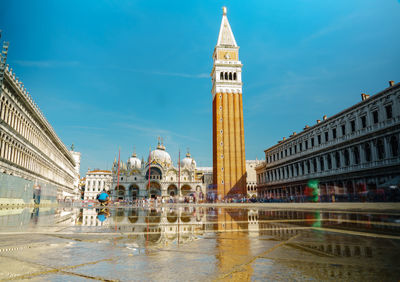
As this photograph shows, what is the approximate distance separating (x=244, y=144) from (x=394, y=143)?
34.5m

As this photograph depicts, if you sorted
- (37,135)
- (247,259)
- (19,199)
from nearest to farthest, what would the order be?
(247,259) < (19,199) < (37,135)

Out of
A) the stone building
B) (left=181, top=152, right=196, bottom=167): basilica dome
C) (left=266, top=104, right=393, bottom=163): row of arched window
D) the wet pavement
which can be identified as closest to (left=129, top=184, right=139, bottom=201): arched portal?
(left=181, top=152, right=196, bottom=167): basilica dome

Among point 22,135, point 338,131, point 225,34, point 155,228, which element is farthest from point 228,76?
point 155,228

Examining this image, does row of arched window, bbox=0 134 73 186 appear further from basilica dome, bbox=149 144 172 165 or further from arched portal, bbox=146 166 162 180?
basilica dome, bbox=149 144 172 165

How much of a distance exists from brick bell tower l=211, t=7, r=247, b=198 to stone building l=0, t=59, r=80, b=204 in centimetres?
3226

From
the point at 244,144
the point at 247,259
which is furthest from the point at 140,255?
the point at 244,144

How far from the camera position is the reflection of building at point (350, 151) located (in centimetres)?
2723

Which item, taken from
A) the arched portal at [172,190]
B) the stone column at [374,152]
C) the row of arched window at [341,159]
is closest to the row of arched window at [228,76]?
the row of arched window at [341,159]

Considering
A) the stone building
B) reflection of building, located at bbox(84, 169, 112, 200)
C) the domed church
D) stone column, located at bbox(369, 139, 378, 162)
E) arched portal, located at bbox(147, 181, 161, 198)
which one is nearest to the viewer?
the stone building

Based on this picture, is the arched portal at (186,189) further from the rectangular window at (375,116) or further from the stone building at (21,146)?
the rectangular window at (375,116)

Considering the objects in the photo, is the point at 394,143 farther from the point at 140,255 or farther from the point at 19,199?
the point at 19,199

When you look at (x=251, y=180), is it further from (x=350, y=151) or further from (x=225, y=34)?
(x=350, y=151)

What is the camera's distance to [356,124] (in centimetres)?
3231

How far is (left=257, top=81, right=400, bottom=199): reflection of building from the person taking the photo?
89.4 feet
